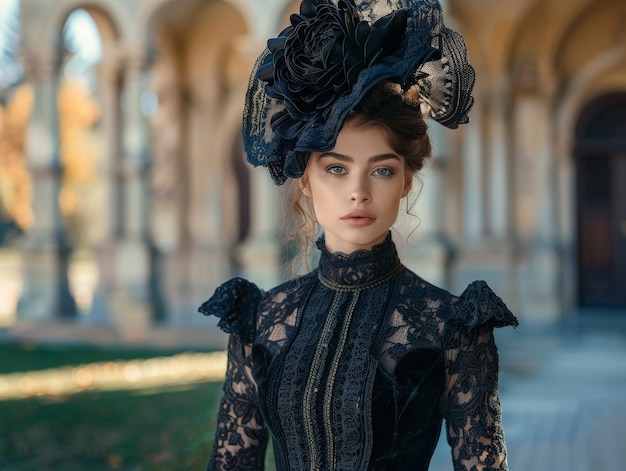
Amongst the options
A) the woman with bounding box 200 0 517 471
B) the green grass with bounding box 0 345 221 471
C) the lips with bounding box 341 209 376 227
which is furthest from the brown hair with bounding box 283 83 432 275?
the green grass with bounding box 0 345 221 471

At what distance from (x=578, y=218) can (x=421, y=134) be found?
11.9m

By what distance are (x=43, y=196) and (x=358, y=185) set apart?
35.8 ft

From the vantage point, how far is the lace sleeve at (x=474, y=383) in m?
1.54

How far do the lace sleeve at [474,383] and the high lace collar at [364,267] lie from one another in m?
0.19

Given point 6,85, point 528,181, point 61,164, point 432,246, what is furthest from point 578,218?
point 6,85

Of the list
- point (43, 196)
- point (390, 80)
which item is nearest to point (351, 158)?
point (390, 80)

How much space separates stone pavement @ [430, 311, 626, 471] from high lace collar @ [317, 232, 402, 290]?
11.4 feet

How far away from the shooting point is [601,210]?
42.5 ft

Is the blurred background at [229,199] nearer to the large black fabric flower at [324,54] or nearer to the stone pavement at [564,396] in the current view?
the stone pavement at [564,396]

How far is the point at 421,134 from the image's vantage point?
1.71 m

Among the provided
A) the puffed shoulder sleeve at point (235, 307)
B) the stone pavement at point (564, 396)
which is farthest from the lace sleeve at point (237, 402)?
the stone pavement at point (564, 396)

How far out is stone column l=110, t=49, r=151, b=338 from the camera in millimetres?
11609

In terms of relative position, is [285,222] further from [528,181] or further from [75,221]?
[75,221]

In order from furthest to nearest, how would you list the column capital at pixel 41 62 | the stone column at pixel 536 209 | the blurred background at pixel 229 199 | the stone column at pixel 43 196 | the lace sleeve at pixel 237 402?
the stone column at pixel 536 209 < the column capital at pixel 41 62 < the stone column at pixel 43 196 < the blurred background at pixel 229 199 < the lace sleeve at pixel 237 402
